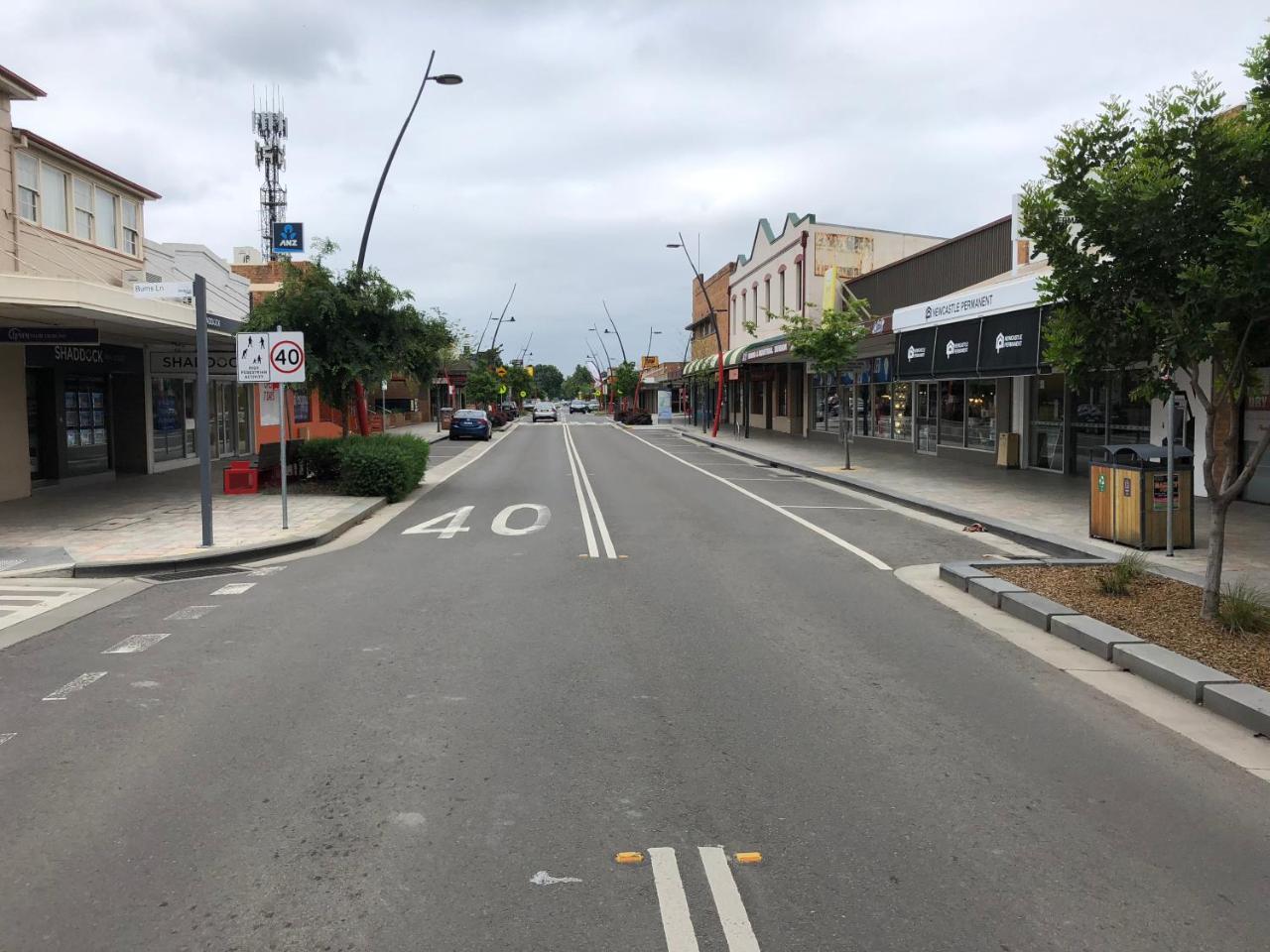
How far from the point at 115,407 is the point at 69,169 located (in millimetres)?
5321

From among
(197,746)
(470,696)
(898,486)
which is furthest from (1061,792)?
(898,486)

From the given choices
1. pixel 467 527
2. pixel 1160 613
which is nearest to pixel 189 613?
pixel 467 527

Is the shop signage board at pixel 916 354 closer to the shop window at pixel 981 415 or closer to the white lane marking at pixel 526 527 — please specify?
the shop window at pixel 981 415

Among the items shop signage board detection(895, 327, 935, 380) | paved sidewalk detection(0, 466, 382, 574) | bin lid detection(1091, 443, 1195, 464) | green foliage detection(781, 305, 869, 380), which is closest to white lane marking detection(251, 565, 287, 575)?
paved sidewalk detection(0, 466, 382, 574)

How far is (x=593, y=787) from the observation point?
14.8 ft

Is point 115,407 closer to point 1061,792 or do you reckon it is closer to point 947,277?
point 947,277

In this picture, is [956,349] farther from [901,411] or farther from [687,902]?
[687,902]

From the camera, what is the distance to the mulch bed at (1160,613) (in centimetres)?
639

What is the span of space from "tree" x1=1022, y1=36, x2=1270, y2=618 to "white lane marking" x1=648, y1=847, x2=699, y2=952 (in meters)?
5.32

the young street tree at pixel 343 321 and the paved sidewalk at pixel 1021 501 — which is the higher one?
the young street tree at pixel 343 321

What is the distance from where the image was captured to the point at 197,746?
5.06 m

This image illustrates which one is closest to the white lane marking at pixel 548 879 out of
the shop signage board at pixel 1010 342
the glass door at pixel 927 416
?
the shop signage board at pixel 1010 342

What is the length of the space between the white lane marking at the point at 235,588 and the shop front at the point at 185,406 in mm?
13704

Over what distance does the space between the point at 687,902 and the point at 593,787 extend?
1117 millimetres
